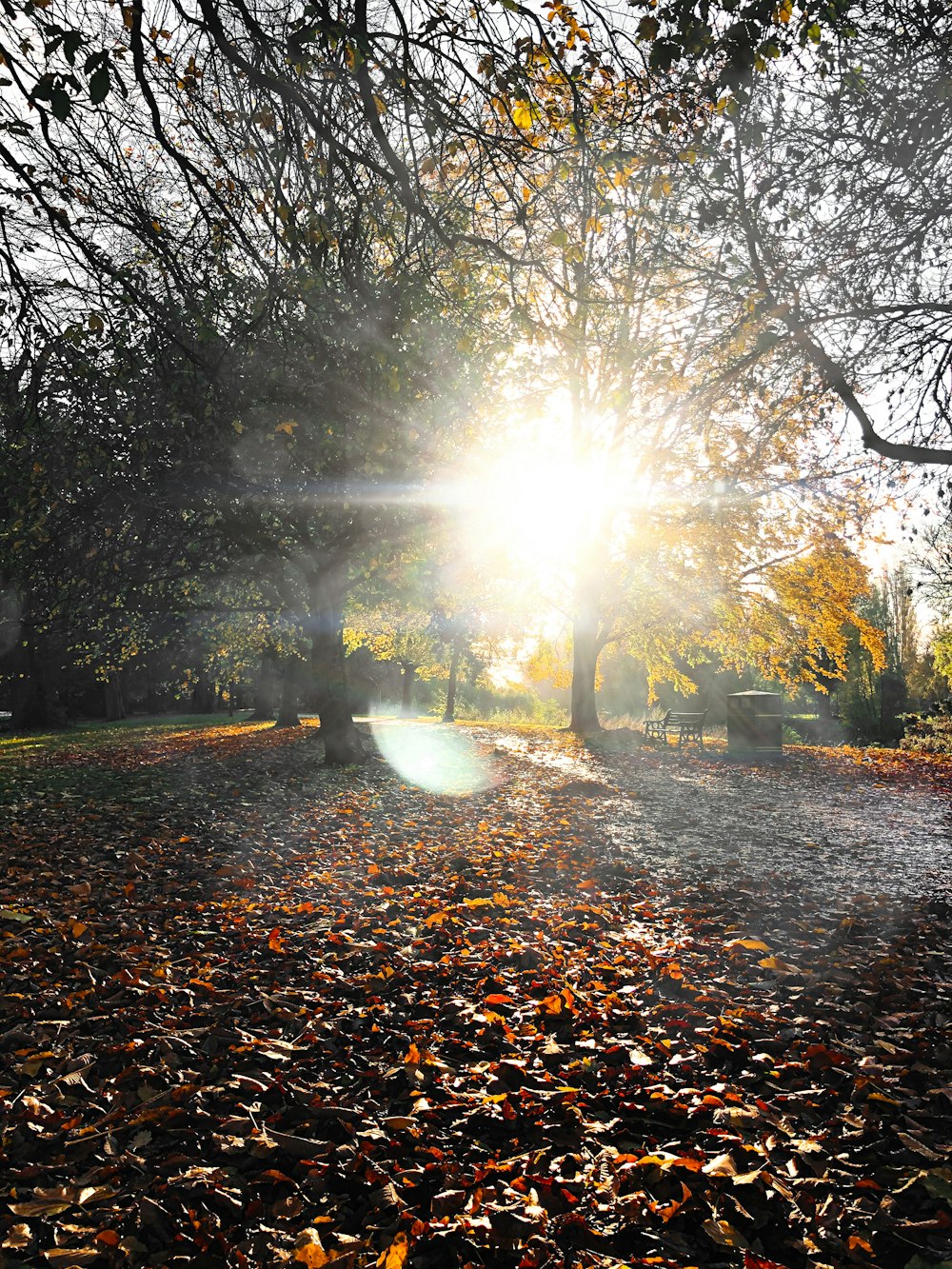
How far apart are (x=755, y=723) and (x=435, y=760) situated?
324 inches

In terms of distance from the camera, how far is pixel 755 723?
61.6 ft

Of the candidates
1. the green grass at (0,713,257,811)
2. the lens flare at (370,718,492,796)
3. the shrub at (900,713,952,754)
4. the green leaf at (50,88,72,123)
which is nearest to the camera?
the green leaf at (50,88,72,123)

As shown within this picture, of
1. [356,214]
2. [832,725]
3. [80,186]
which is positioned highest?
[80,186]

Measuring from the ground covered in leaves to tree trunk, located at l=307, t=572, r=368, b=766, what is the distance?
22.7ft

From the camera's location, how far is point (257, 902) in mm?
5965

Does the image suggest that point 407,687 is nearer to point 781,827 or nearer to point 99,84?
point 781,827

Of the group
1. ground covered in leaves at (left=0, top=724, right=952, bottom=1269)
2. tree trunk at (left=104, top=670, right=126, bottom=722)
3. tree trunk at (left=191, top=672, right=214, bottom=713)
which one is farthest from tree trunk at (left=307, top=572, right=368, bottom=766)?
tree trunk at (left=191, top=672, right=214, bottom=713)

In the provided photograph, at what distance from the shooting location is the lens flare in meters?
12.8

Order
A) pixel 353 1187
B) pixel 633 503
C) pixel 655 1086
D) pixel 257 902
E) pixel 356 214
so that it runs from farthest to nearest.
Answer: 1. pixel 633 503
2. pixel 257 902
3. pixel 356 214
4. pixel 655 1086
5. pixel 353 1187

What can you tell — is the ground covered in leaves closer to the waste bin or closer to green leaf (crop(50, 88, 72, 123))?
green leaf (crop(50, 88, 72, 123))

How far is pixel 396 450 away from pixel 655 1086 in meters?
9.10

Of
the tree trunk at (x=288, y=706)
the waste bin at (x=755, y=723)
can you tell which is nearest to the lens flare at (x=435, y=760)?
the tree trunk at (x=288, y=706)

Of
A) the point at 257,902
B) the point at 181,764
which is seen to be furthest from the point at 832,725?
the point at 257,902

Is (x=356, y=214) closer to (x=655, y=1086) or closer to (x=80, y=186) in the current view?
(x=80, y=186)
